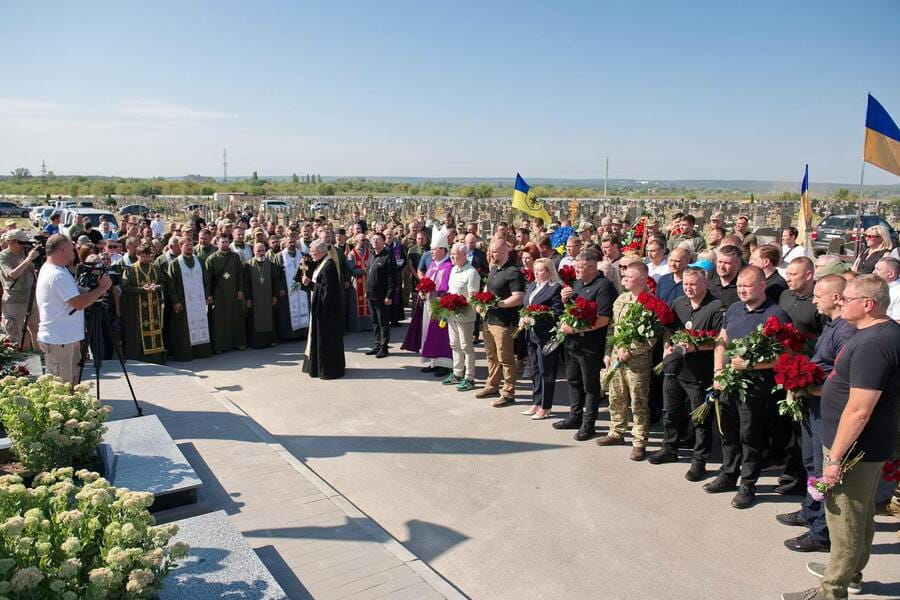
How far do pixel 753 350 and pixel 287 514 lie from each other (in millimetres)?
4204

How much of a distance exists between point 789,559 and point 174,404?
7.22 metres

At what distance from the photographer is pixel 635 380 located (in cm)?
673

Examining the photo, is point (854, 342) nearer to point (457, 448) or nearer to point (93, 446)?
point (457, 448)

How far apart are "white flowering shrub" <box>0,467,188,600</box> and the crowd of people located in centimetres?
362

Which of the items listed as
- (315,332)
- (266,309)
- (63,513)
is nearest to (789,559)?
(63,513)

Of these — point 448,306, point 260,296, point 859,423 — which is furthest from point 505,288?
point 260,296

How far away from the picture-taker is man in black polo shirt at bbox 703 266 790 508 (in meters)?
5.63

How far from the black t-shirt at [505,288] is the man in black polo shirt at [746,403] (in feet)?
9.93

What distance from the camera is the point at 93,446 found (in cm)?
539

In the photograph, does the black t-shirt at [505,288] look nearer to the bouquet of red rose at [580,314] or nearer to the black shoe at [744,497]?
the bouquet of red rose at [580,314]

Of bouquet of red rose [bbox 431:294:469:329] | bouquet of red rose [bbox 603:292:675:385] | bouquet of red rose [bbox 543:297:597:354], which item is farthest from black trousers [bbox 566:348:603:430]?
bouquet of red rose [bbox 431:294:469:329]

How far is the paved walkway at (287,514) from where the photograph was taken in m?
4.57

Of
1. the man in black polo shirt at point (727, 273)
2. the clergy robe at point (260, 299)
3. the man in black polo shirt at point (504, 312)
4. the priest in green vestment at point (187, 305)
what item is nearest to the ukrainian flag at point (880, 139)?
the man in black polo shirt at point (727, 273)

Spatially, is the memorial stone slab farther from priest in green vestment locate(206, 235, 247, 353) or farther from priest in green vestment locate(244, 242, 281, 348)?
priest in green vestment locate(244, 242, 281, 348)
